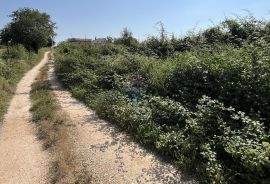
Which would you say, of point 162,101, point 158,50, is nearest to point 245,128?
point 162,101

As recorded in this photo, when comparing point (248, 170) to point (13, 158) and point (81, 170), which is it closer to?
point (81, 170)

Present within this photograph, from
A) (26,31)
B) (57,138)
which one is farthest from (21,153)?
(26,31)

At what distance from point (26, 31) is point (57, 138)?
143ft

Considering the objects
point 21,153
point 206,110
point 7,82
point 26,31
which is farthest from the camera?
point 26,31

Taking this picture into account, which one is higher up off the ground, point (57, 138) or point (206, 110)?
point (206, 110)

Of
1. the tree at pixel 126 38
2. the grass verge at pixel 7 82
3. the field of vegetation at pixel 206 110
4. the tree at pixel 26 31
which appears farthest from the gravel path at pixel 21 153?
the tree at pixel 26 31

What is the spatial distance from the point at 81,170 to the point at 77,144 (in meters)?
Answer: 1.67

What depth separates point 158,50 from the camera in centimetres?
2242

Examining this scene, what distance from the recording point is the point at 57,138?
9.97 metres

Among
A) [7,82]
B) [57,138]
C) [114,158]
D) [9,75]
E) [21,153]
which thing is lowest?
[9,75]

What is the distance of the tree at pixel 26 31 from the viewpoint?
50.0 metres

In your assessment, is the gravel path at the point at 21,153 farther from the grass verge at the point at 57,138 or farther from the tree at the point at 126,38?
the tree at the point at 126,38

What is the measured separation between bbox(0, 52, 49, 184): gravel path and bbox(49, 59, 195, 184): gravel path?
996 mm

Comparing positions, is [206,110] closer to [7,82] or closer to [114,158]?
[114,158]
